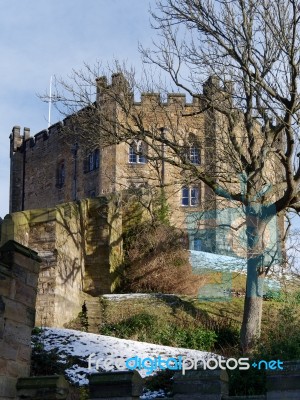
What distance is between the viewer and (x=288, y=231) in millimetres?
22078

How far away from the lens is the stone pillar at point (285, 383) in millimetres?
8984

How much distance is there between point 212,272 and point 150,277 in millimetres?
2552

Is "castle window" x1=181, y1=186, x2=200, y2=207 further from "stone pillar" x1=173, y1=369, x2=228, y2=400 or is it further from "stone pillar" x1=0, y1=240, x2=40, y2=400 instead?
"stone pillar" x1=0, y1=240, x2=40, y2=400

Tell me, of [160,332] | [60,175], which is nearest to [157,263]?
[160,332]

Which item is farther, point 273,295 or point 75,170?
point 75,170

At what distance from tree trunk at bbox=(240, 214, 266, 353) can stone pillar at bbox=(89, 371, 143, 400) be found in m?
9.58

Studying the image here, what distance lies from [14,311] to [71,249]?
45.2 ft

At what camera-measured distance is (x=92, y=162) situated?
49.6 meters

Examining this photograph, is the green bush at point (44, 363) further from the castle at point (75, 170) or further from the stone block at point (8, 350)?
the castle at point (75, 170)

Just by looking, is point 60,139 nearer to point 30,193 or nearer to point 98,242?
point 30,193

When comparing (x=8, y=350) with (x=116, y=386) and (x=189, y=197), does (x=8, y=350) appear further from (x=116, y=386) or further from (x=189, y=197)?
(x=189, y=197)

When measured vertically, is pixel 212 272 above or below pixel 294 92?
below

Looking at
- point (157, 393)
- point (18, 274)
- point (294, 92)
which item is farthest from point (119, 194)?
point (18, 274)

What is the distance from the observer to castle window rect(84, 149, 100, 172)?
48.7 meters
